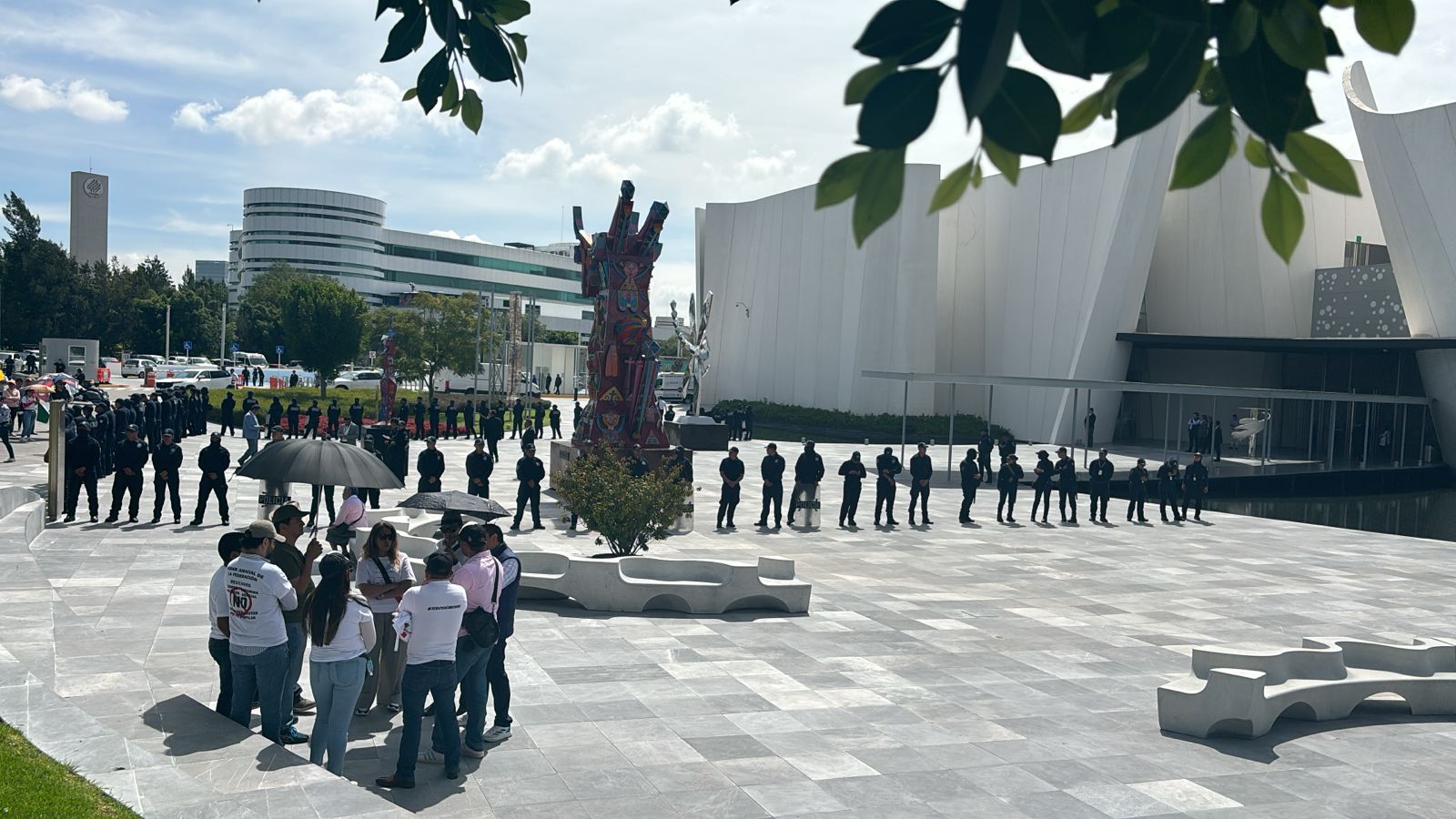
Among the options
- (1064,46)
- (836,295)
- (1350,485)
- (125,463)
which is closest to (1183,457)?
(1350,485)

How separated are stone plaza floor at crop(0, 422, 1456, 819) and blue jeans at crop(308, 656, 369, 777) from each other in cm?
29

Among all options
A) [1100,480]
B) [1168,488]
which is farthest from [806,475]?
[1168,488]

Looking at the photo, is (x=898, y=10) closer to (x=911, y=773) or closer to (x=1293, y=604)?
(x=911, y=773)

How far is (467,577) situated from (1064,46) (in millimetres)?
6031

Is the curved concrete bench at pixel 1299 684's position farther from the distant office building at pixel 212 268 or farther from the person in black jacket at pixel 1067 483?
the distant office building at pixel 212 268

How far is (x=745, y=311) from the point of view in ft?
192

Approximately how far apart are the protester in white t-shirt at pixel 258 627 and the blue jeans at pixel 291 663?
0.18m

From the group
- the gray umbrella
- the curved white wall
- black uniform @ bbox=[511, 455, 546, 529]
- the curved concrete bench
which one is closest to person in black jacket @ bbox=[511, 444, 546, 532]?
black uniform @ bbox=[511, 455, 546, 529]

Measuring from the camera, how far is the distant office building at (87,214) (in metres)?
113

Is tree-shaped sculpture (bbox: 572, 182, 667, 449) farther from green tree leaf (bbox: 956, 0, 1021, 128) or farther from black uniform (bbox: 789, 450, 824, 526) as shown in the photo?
green tree leaf (bbox: 956, 0, 1021, 128)

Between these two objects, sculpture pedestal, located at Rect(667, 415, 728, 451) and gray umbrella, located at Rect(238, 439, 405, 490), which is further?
sculpture pedestal, located at Rect(667, 415, 728, 451)

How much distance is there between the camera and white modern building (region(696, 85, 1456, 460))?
42.6 meters

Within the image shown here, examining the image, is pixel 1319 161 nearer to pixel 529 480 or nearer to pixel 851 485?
pixel 529 480

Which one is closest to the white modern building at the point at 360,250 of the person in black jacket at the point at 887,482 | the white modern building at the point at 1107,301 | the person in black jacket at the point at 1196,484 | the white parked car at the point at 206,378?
the white parked car at the point at 206,378
